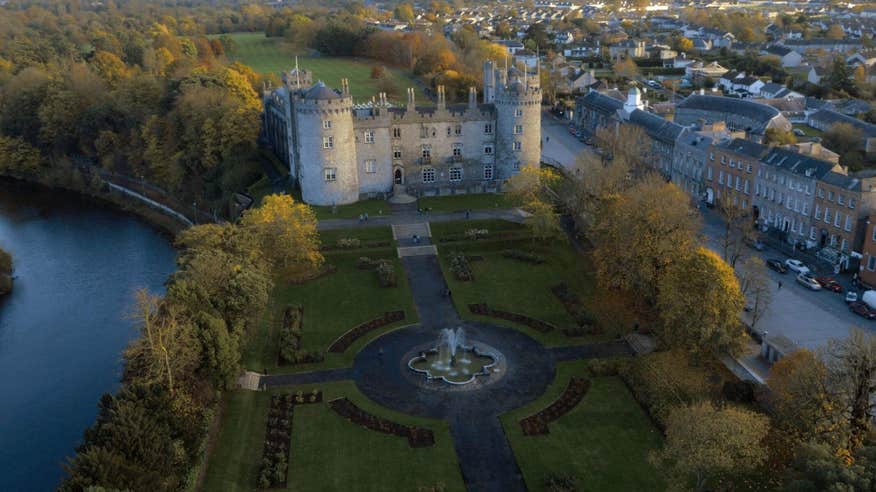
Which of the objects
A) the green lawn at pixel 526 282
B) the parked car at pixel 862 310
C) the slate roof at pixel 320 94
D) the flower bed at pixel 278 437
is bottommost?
the flower bed at pixel 278 437

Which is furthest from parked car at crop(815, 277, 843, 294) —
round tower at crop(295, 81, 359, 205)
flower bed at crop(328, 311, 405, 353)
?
round tower at crop(295, 81, 359, 205)

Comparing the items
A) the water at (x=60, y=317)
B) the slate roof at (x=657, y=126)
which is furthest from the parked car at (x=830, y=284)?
the water at (x=60, y=317)

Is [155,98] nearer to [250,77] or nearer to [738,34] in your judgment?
[250,77]

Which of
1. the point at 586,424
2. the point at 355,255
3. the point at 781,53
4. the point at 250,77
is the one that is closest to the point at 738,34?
the point at 781,53

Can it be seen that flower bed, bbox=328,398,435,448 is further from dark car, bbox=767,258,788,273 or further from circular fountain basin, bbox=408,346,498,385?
dark car, bbox=767,258,788,273

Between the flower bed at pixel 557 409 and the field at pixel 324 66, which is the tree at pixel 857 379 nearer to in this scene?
the flower bed at pixel 557 409

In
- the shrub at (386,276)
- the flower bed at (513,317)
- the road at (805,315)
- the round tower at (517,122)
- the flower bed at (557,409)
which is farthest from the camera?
the round tower at (517,122)
